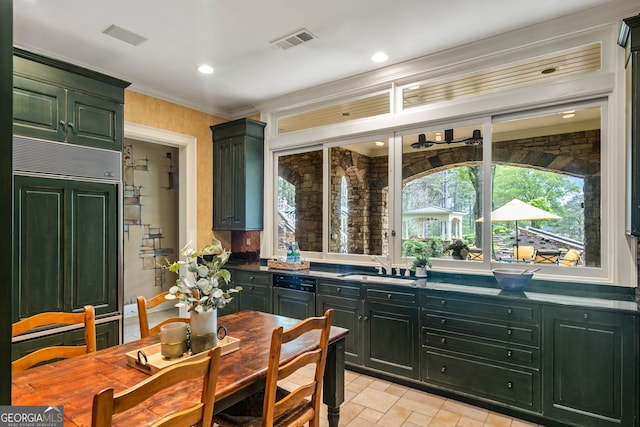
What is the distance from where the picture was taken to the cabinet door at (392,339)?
10.2 ft

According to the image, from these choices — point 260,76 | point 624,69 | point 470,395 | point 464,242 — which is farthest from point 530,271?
point 260,76

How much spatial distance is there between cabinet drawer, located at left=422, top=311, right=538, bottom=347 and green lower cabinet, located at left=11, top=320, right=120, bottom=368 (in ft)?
8.56

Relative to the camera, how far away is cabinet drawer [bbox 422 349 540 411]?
2.59 m

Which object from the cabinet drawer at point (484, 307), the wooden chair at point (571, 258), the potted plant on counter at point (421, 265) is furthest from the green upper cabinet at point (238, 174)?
the wooden chair at point (571, 258)

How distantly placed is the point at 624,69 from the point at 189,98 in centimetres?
430

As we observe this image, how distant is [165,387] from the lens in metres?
1.16

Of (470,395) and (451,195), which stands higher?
(451,195)

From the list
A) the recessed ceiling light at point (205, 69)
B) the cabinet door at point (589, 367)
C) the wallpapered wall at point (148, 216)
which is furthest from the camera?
the wallpapered wall at point (148, 216)

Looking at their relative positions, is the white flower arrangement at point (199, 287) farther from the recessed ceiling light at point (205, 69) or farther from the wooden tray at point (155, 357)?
the recessed ceiling light at point (205, 69)

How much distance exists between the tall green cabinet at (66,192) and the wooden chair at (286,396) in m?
1.75

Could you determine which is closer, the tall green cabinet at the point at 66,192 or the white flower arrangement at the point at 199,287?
the white flower arrangement at the point at 199,287

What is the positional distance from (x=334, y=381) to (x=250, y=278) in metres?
2.33

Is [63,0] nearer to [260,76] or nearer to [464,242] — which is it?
[260,76]

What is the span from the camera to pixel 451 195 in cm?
351
